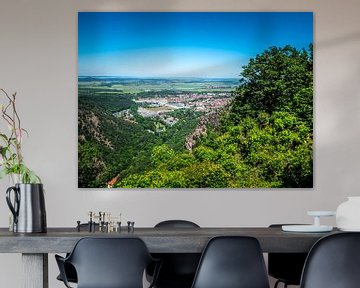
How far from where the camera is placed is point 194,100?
6.14 metres

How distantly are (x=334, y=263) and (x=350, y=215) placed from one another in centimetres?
48

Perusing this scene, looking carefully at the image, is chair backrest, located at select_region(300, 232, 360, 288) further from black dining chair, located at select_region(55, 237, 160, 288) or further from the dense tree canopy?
the dense tree canopy

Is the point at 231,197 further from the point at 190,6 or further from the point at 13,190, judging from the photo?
the point at 13,190

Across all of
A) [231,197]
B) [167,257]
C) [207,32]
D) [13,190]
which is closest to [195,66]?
[207,32]

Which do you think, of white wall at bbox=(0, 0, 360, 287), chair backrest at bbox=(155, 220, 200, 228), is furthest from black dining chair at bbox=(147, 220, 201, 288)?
white wall at bbox=(0, 0, 360, 287)

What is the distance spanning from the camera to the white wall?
6008 mm

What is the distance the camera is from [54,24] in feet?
19.9

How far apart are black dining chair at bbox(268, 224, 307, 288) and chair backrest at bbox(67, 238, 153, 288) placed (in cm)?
140

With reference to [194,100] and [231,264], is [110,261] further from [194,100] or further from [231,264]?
[194,100]

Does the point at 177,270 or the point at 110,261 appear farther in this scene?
the point at 177,270

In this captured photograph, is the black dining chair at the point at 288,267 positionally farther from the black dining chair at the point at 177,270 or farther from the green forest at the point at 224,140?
the green forest at the point at 224,140

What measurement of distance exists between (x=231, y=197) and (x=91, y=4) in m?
1.84

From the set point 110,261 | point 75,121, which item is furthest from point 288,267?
point 75,121

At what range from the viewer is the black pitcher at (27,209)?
13.1 feet
